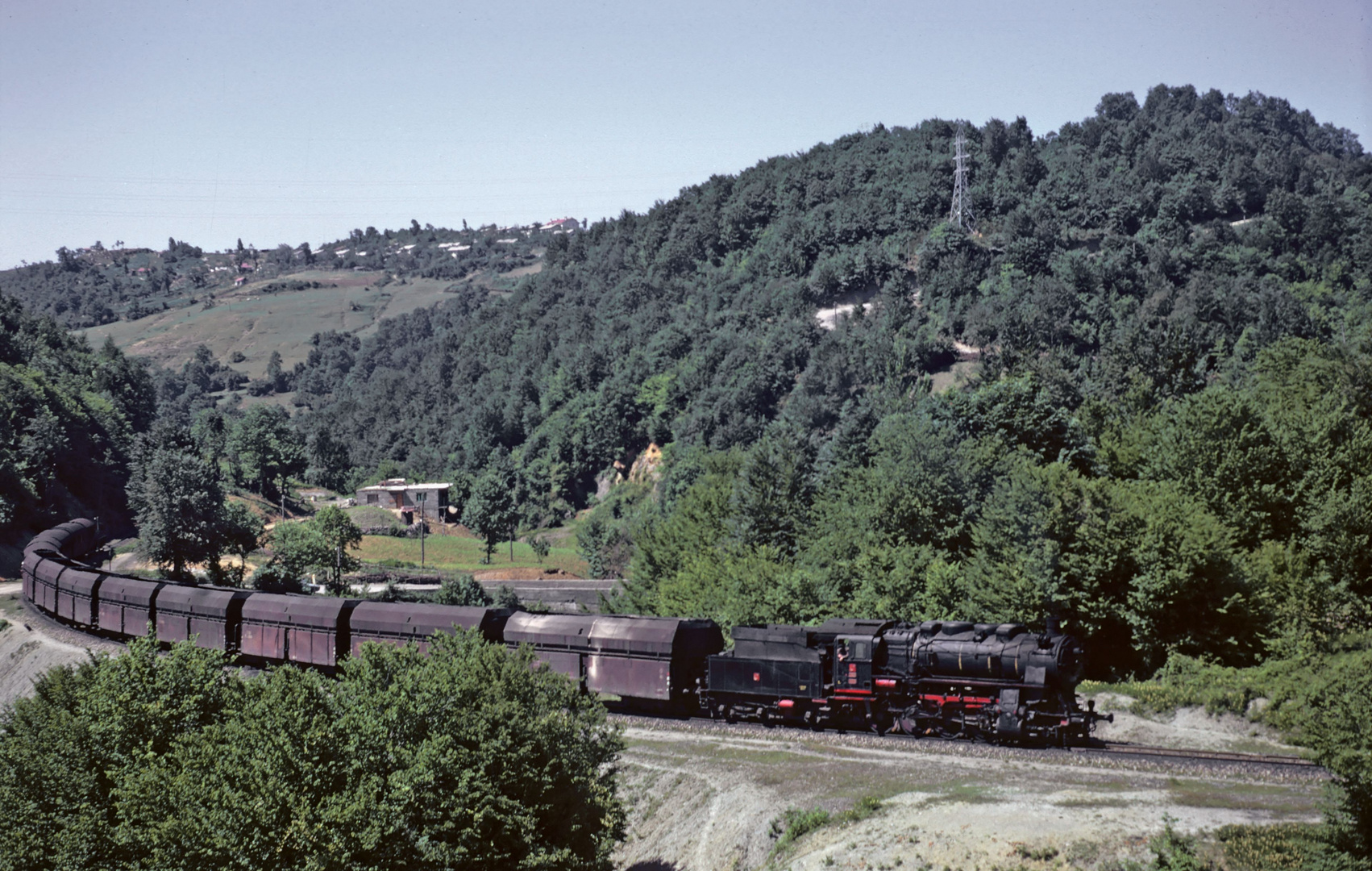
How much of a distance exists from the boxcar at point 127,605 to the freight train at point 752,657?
1.61 ft

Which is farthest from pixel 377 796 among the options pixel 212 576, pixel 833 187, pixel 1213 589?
pixel 833 187

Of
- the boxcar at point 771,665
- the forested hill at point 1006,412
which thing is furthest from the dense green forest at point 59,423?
the boxcar at point 771,665

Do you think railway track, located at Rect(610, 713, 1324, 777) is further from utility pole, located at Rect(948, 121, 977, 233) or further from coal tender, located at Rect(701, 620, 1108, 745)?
utility pole, located at Rect(948, 121, 977, 233)

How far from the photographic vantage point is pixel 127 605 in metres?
54.3

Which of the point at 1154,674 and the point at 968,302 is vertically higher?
the point at 968,302

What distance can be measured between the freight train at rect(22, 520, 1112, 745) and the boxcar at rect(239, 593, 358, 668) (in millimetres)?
73

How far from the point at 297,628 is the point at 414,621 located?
23.8ft

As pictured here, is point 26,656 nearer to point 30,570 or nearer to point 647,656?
point 30,570

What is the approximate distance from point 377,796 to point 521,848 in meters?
3.59

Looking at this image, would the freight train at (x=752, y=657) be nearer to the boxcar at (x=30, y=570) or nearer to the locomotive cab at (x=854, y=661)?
the locomotive cab at (x=854, y=661)

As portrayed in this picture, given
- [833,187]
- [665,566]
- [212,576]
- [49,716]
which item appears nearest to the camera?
[49,716]

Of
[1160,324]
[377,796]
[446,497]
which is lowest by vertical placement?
[446,497]

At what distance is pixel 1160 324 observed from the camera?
4995 inches

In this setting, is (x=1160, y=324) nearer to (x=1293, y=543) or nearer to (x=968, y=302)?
(x=968, y=302)
